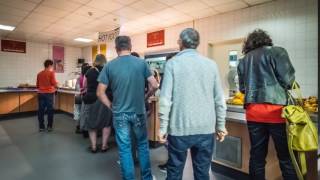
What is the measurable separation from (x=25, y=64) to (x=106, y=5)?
5.63 metres

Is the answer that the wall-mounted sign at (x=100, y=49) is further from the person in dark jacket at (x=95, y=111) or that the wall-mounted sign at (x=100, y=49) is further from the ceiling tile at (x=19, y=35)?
the person in dark jacket at (x=95, y=111)

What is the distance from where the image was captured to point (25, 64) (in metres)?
8.26

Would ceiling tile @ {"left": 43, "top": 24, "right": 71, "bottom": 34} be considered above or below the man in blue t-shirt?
above

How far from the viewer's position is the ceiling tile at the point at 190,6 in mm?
4145

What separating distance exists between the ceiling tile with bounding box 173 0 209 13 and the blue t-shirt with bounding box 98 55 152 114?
2.48 metres

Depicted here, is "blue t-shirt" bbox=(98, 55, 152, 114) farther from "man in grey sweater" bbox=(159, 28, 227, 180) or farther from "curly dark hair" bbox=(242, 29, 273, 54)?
"curly dark hair" bbox=(242, 29, 273, 54)

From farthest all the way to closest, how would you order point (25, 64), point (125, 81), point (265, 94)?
1. point (25, 64)
2. point (125, 81)
3. point (265, 94)

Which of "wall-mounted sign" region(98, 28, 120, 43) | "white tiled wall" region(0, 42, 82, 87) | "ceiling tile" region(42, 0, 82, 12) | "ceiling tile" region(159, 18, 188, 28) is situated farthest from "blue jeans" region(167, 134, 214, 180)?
"white tiled wall" region(0, 42, 82, 87)

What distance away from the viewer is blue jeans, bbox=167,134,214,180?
1.57 metres

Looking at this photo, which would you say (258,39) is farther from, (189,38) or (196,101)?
(196,101)

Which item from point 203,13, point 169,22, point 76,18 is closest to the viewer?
point 203,13

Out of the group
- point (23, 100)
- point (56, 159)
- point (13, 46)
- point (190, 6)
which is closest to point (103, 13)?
point (190, 6)

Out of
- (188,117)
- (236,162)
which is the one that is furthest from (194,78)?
(236,162)

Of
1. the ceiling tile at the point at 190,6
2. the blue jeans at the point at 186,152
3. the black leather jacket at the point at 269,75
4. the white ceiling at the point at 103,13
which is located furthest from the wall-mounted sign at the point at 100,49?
the blue jeans at the point at 186,152
